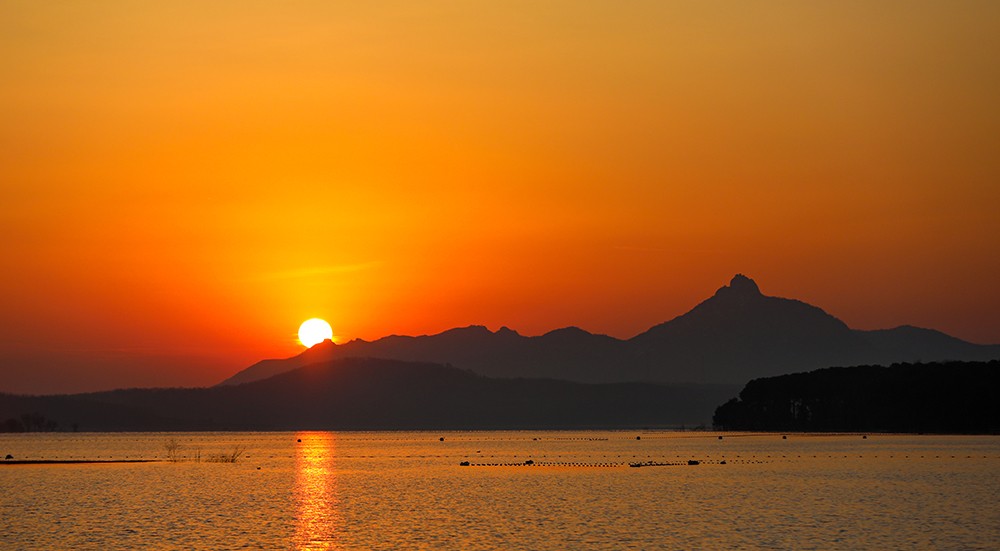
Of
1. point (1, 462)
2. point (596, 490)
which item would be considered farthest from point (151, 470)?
point (596, 490)

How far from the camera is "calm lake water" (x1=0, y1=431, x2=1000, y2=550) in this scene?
233ft

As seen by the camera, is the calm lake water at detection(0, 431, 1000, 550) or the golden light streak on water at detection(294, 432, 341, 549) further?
the golden light streak on water at detection(294, 432, 341, 549)

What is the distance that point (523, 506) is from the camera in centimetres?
9450

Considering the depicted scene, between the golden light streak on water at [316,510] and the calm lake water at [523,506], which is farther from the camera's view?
the golden light streak on water at [316,510]

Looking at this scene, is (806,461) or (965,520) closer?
(965,520)

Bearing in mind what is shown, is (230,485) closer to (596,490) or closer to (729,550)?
(596,490)

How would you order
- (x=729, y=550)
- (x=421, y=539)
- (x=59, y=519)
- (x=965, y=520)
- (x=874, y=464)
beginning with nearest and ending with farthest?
1. (x=729, y=550)
2. (x=421, y=539)
3. (x=965, y=520)
4. (x=59, y=519)
5. (x=874, y=464)

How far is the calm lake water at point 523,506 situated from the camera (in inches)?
2795

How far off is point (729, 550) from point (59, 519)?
4681cm

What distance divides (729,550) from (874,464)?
90.1 m

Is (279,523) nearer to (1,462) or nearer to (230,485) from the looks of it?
(230,485)

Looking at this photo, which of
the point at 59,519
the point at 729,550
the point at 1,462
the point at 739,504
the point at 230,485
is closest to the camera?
the point at 729,550

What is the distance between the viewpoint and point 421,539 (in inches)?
2832

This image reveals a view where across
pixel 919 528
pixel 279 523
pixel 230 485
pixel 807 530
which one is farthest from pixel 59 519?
pixel 919 528
